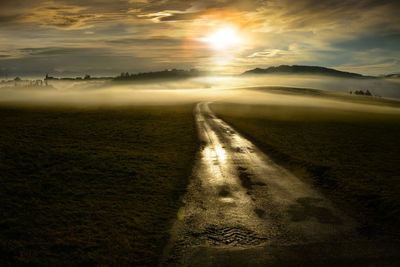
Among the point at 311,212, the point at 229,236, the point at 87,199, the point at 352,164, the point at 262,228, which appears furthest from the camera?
the point at 352,164

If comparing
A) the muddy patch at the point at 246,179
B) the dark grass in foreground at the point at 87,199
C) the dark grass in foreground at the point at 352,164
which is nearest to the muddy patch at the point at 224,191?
the muddy patch at the point at 246,179

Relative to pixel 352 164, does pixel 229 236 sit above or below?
below

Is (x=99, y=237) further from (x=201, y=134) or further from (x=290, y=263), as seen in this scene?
(x=201, y=134)

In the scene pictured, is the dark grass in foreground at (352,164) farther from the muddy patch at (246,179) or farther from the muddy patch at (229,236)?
the muddy patch at (229,236)

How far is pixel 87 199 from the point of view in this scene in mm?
12766

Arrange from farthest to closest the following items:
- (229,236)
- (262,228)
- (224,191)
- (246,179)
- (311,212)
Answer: (246,179)
(224,191)
(311,212)
(262,228)
(229,236)

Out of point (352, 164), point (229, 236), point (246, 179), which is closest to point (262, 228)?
point (229, 236)

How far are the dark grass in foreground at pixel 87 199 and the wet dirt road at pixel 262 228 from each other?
36.7 inches

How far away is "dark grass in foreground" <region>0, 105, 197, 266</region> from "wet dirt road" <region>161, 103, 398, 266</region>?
93 centimetres

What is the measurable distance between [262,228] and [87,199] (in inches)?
314

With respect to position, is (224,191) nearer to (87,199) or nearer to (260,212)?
(260,212)

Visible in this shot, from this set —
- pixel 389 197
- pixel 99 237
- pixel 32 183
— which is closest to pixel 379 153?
pixel 389 197

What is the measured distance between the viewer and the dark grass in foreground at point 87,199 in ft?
27.7

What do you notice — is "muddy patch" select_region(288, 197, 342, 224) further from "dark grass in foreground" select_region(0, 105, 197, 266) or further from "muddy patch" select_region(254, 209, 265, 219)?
"dark grass in foreground" select_region(0, 105, 197, 266)
